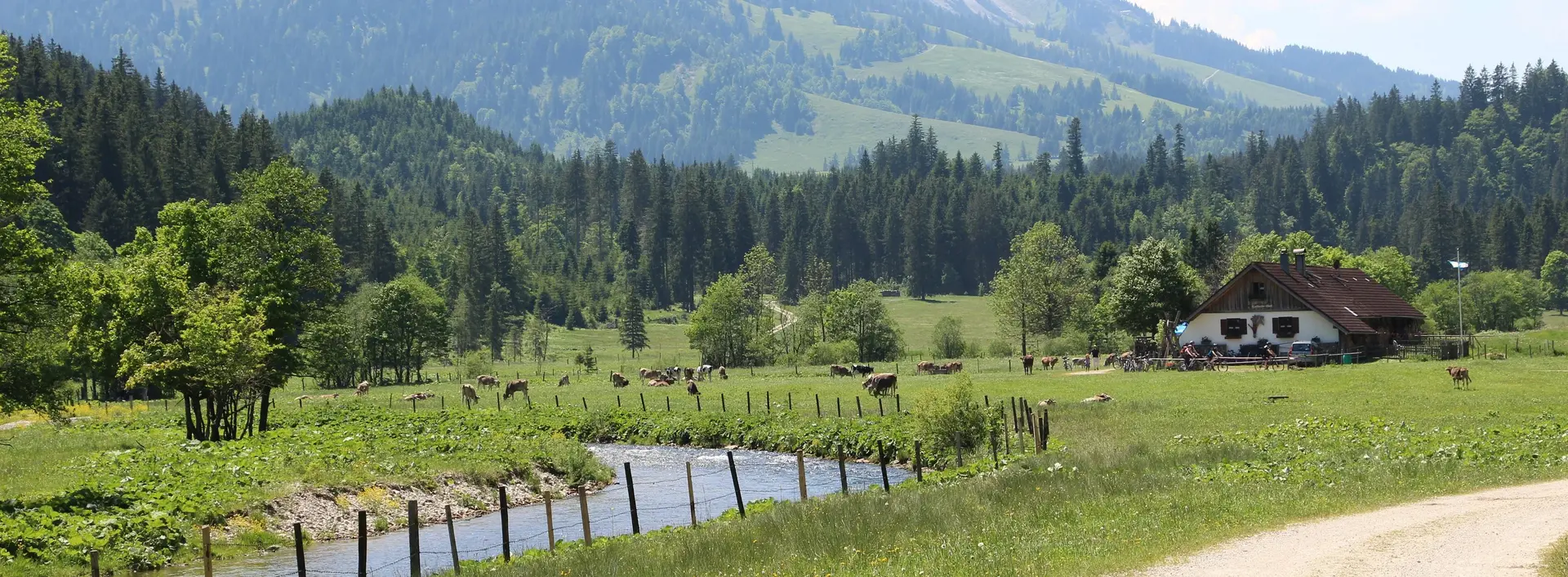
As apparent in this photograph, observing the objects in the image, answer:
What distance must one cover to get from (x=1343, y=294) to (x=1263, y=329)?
21.2 ft

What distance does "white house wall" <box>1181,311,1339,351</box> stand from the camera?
77.7 metres

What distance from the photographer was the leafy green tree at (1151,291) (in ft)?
287

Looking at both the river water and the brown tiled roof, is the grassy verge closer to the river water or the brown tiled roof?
the river water

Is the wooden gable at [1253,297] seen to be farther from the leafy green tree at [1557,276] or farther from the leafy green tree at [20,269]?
the leafy green tree at [1557,276]

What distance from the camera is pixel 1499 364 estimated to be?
6184 centimetres

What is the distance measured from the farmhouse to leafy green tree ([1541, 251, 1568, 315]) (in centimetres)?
11384

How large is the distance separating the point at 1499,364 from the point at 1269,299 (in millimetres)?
18810

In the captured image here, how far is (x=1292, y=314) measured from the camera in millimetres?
79062

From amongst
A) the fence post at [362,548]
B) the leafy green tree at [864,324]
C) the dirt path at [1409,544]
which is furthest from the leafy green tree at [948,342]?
the fence post at [362,548]

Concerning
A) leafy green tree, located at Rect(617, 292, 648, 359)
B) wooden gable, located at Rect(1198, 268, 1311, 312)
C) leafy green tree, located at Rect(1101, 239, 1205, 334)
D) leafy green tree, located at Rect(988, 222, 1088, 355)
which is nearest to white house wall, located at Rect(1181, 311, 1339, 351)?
wooden gable, located at Rect(1198, 268, 1311, 312)

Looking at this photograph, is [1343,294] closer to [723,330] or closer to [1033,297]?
[1033,297]

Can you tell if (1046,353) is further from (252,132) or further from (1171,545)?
(252,132)

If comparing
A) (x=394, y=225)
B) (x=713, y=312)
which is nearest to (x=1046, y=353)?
(x=713, y=312)

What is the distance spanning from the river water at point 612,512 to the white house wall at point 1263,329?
4396 cm
